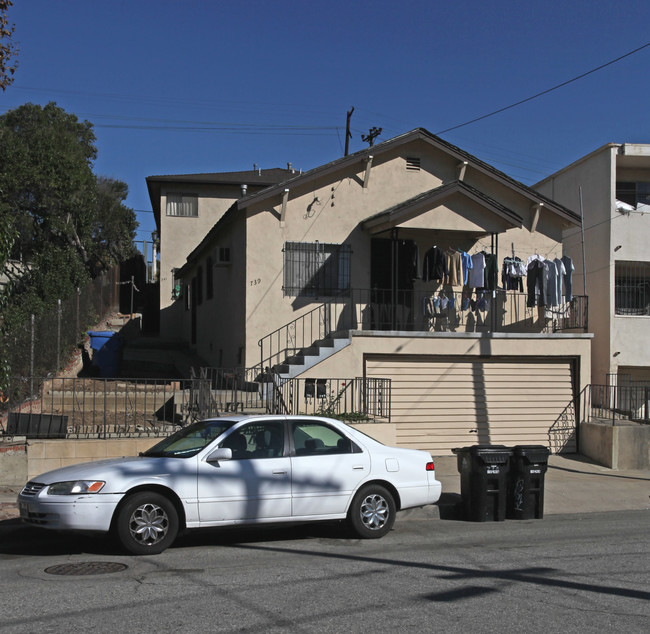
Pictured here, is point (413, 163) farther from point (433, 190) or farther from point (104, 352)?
point (104, 352)

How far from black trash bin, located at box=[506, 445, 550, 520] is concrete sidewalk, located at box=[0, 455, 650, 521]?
0.89 meters

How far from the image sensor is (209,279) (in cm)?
2139

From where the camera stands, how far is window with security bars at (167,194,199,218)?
29.8 metres

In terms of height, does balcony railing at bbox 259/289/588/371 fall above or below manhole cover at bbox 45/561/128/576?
above

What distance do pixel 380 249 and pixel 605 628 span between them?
1324cm

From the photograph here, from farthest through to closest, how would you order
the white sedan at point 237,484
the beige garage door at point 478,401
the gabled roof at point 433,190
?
the gabled roof at point 433,190
the beige garage door at point 478,401
the white sedan at point 237,484

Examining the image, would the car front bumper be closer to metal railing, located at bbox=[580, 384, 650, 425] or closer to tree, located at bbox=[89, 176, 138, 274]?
metal railing, located at bbox=[580, 384, 650, 425]

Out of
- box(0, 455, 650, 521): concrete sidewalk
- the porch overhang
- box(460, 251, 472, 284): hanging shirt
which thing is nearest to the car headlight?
box(0, 455, 650, 521): concrete sidewalk

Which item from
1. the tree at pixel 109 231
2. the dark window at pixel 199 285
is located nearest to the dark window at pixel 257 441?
the dark window at pixel 199 285

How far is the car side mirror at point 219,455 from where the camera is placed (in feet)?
27.0

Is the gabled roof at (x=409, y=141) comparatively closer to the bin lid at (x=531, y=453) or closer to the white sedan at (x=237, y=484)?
the bin lid at (x=531, y=453)

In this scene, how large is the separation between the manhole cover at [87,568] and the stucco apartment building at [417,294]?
828 centimetres

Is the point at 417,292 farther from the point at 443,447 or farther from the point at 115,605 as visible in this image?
the point at 115,605

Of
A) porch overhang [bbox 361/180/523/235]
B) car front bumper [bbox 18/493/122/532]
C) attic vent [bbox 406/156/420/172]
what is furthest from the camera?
attic vent [bbox 406/156/420/172]
